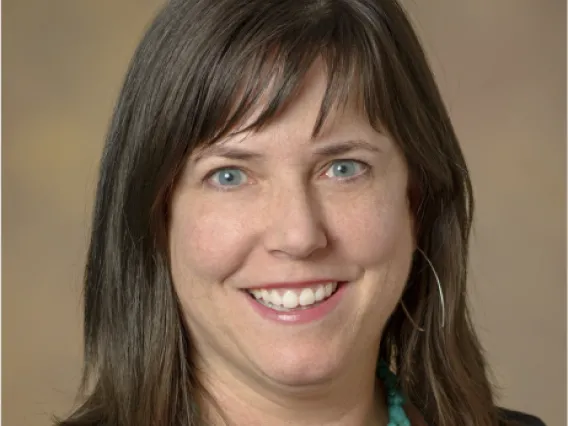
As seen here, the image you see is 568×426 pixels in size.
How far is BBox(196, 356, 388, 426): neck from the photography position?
76.4 inches

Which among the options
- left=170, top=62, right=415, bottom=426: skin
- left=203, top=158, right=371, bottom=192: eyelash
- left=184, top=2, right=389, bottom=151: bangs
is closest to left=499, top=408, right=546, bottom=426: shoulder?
left=170, top=62, right=415, bottom=426: skin

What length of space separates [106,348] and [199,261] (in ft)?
1.01

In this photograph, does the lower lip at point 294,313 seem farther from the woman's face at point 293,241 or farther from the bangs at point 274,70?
the bangs at point 274,70

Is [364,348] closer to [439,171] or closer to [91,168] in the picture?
[439,171]

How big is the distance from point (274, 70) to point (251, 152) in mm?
131

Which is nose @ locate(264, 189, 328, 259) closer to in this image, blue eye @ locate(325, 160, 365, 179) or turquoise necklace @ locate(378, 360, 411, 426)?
blue eye @ locate(325, 160, 365, 179)

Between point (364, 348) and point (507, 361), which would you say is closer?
point (364, 348)

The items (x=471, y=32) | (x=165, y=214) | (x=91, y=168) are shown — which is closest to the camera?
(x=165, y=214)

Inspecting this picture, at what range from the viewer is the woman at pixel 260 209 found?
1.77m

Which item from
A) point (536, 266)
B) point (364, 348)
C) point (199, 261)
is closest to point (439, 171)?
point (364, 348)

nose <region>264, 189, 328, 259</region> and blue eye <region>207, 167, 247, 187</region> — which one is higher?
blue eye <region>207, 167, 247, 187</region>

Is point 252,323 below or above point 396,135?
below

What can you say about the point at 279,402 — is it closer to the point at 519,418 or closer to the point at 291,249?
the point at 291,249

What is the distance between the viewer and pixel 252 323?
1.86 m
